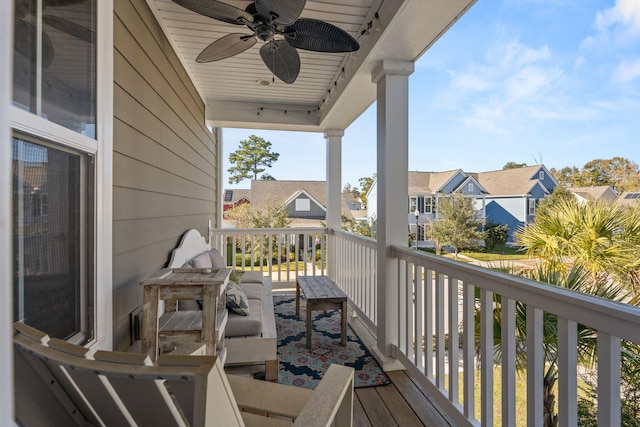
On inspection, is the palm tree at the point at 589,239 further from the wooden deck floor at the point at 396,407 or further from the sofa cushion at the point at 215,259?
the sofa cushion at the point at 215,259

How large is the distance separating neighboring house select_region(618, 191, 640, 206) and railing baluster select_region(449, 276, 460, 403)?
96 cm

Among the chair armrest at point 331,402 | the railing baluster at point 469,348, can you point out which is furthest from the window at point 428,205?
the chair armrest at point 331,402

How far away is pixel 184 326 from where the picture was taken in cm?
190

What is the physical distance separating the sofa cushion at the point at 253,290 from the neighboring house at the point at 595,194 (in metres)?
2.58

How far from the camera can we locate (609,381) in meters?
1.01

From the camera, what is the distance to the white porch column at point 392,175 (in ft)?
8.33

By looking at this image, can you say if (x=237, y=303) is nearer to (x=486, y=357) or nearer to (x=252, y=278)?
(x=252, y=278)

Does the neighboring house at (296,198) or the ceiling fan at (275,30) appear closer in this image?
the ceiling fan at (275,30)

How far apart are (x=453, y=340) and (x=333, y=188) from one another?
3208mm

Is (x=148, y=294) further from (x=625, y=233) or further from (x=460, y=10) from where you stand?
(x=625, y=233)

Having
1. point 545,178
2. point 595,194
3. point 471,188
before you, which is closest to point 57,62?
A: point 595,194

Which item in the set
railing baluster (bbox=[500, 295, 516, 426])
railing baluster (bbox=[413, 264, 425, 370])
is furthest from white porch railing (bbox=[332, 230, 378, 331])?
railing baluster (bbox=[500, 295, 516, 426])

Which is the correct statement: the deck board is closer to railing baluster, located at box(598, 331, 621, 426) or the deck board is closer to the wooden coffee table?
the wooden coffee table

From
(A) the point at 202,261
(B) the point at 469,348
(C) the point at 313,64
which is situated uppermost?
(C) the point at 313,64
